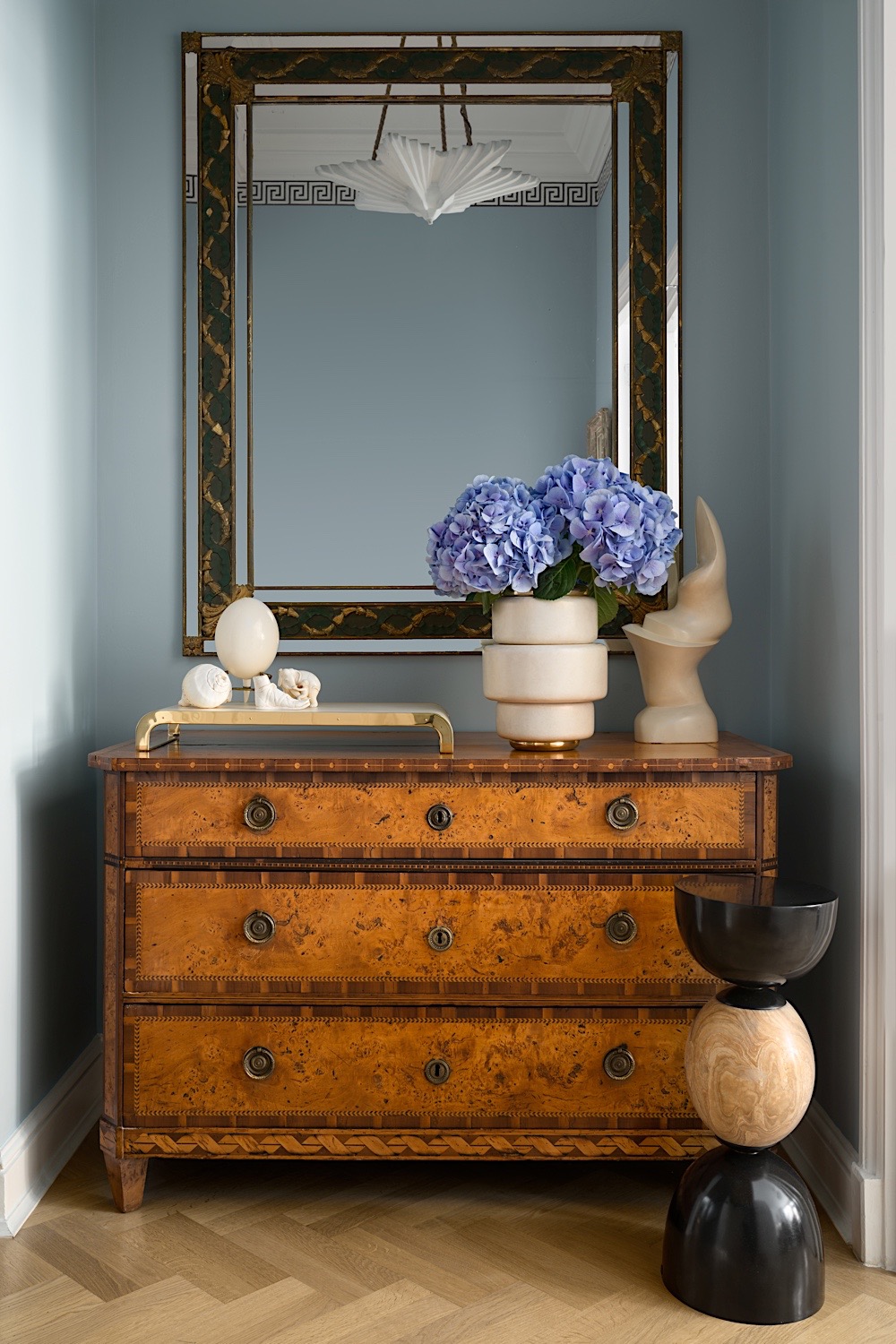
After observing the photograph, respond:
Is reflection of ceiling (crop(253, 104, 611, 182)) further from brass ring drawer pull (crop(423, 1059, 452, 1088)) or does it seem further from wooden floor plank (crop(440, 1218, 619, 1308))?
wooden floor plank (crop(440, 1218, 619, 1308))

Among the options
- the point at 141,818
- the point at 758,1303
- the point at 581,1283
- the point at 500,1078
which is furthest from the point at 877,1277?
the point at 141,818

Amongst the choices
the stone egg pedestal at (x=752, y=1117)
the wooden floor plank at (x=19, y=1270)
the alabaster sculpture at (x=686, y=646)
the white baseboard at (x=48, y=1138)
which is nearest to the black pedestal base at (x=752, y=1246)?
the stone egg pedestal at (x=752, y=1117)

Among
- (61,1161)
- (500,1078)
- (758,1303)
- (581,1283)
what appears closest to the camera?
(758,1303)

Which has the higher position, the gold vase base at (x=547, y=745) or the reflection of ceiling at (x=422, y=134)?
the reflection of ceiling at (x=422, y=134)

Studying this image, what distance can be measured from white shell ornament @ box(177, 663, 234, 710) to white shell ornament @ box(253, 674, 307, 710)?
6 centimetres

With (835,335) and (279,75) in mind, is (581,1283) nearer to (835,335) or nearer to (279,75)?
(835,335)

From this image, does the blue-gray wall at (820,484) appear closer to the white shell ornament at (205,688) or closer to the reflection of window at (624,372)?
the reflection of window at (624,372)

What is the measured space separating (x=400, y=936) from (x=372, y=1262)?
0.52 meters

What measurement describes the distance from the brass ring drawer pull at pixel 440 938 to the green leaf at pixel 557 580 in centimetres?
61

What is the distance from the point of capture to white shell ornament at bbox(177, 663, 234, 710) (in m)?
2.00

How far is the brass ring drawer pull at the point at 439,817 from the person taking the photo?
1.89m

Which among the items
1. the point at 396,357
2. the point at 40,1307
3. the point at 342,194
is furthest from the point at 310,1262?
the point at 342,194

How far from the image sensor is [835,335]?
78.4 inches

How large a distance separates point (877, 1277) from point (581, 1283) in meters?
0.48
